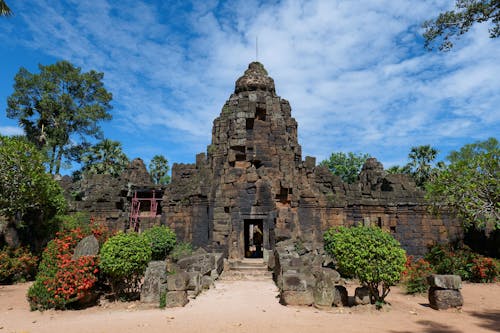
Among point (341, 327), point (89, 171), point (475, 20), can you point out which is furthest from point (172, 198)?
point (89, 171)

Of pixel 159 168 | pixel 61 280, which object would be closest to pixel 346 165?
pixel 159 168

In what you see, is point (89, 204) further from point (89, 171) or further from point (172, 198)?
point (89, 171)

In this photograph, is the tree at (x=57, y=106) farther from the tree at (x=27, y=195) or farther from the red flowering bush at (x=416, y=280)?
the red flowering bush at (x=416, y=280)

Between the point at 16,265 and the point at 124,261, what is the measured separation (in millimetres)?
6716

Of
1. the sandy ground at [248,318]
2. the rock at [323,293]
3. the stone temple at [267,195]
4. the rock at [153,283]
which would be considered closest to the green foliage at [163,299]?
the rock at [153,283]

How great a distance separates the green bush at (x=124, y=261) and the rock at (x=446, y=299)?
25.4ft

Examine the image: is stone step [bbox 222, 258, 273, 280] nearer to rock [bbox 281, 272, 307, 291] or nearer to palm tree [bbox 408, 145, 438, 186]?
rock [bbox 281, 272, 307, 291]

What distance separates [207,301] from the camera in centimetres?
851

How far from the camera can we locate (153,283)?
806cm

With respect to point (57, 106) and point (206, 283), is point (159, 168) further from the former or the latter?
point (206, 283)

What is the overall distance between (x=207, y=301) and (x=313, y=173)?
33.4 ft

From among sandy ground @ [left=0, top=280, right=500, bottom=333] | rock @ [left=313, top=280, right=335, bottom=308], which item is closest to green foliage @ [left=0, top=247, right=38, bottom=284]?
sandy ground @ [left=0, top=280, right=500, bottom=333]

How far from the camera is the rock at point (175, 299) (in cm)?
781

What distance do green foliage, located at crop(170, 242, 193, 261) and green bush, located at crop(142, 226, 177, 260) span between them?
9.5 inches
